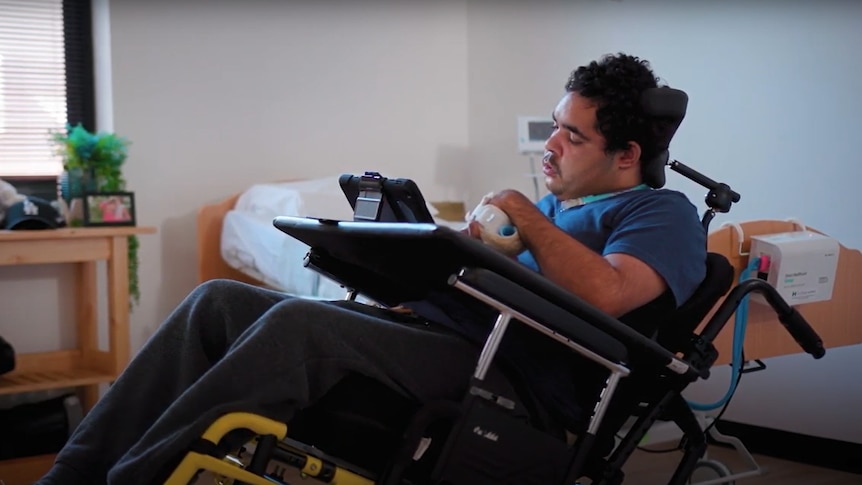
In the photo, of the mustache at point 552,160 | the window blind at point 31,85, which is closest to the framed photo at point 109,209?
the window blind at point 31,85

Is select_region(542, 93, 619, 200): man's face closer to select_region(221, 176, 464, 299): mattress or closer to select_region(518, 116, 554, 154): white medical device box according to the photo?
select_region(221, 176, 464, 299): mattress

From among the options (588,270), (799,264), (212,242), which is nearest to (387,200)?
(588,270)

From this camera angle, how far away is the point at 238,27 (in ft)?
10.7

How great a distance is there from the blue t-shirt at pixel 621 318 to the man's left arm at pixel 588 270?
28 millimetres

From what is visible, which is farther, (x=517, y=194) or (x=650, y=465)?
(x=650, y=465)

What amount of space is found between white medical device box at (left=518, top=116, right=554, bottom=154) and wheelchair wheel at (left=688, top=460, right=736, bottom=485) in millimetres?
1344

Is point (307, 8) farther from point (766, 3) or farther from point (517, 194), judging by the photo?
point (517, 194)

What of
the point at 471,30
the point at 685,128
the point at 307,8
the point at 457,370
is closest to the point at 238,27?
the point at 307,8

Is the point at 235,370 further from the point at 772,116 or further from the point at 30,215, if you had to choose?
the point at 772,116

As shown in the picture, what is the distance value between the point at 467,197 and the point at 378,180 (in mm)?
2313

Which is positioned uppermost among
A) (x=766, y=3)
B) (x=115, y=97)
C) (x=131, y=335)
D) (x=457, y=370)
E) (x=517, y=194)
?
(x=766, y=3)

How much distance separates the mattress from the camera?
103 inches

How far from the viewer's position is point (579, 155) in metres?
1.65

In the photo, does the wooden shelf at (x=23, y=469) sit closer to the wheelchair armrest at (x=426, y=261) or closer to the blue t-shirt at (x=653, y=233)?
the wheelchair armrest at (x=426, y=261)
